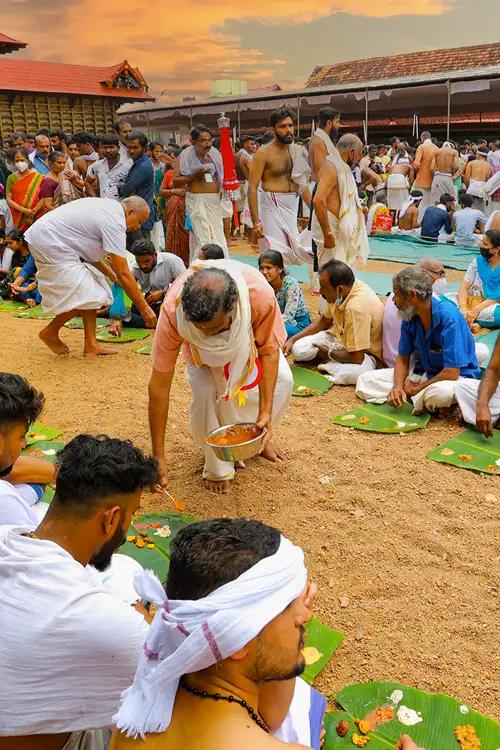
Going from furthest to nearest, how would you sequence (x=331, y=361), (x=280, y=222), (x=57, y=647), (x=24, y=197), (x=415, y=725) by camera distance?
1. (x=24, y=197)
2. (x=280, y=222)
3. (x=331, y=361)
4. (x=415, y=725)
5. (x=57, y=647)

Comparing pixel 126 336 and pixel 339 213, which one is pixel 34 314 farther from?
pixel 339 213

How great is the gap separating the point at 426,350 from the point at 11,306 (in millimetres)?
5338

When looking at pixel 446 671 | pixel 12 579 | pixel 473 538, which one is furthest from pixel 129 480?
pixel 473 538

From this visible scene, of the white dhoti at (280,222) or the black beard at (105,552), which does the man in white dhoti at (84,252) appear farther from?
the black beard at (105,552)

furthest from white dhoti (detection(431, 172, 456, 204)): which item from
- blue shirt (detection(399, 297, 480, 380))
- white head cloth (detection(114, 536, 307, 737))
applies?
white head cloth (detection(114, 536, 307, 737))

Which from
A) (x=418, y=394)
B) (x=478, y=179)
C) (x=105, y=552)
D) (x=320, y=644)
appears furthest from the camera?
(x=478, y=179)

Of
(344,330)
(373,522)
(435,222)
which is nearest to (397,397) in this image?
(344,330)

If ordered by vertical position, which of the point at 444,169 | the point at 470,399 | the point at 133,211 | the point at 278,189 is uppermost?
the point at 444,169

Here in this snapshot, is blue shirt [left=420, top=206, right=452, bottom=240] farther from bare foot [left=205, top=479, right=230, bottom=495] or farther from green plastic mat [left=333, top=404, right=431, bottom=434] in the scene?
bare foot [left=205, top=479, right=230, bottom=495]

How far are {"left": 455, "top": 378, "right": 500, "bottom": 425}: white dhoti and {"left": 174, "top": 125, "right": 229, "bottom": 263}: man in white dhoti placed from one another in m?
4.15

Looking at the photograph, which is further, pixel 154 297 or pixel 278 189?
pixel 278 189

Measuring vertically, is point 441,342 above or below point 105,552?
above

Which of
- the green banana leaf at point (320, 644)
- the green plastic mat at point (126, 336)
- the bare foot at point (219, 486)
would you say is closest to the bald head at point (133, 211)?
the green plastic mat at point (126, 336)

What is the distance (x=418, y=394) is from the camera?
4203 mm
